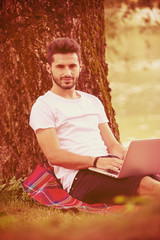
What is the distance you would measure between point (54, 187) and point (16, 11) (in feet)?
8.03

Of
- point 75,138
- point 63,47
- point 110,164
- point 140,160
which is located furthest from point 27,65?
point 140,160

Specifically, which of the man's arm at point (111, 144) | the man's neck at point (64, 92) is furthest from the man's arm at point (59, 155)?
the man's arm at point (111, 144)

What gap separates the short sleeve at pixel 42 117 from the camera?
12.6 feet

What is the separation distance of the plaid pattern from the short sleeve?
0.68 metres

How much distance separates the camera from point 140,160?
11.8 feet

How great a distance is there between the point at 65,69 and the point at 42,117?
1.95ft

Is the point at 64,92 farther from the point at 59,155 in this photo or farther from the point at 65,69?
the point at 59,155

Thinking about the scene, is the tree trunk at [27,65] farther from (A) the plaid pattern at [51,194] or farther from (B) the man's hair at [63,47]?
(B) the man's hair at [63,47]

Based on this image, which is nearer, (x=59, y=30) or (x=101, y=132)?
(x=101, y=132)

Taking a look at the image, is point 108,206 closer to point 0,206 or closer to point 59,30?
point 0,206

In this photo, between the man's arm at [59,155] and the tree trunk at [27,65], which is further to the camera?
the tree trunk at [27,65]

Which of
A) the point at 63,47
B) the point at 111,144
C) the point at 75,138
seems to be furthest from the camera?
the point at 111,144

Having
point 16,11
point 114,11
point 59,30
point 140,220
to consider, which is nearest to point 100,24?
point 59,30

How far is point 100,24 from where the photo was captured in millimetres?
5844
